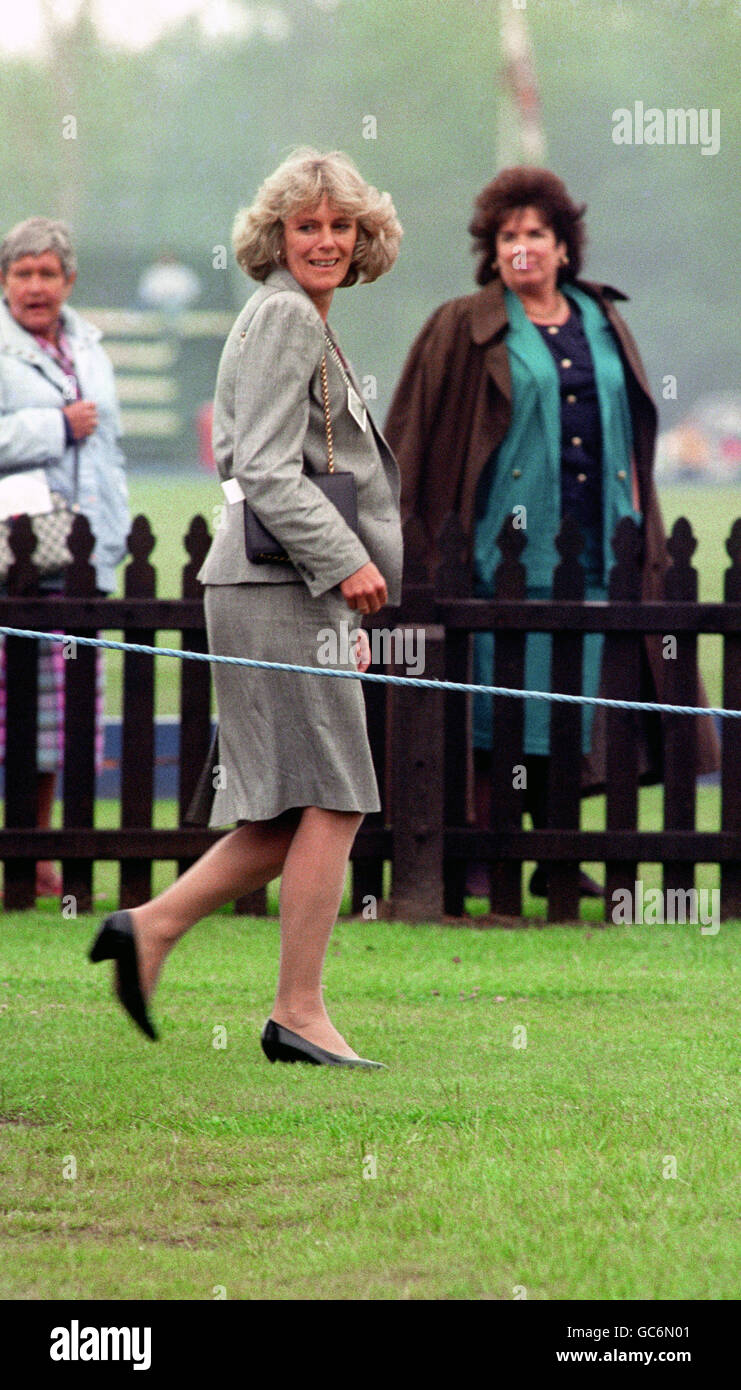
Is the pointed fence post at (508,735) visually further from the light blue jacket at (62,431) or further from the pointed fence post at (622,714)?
the light blue jacket at (62,431)

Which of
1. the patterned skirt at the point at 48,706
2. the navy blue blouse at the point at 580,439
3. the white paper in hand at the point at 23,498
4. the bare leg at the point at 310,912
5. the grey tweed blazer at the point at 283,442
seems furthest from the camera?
the navy blue blouse at the point at 580,439

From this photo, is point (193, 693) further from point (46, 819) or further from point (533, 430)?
Result: point (533, 430)

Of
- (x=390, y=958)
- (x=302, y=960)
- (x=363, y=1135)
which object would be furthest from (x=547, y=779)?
(x=363, y=1135)

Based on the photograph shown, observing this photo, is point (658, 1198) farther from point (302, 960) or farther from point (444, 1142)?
point (302, 960)

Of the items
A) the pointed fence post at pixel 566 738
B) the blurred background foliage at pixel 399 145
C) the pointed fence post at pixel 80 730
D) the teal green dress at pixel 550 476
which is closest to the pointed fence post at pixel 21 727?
the pointed fence post at pixel 80 730

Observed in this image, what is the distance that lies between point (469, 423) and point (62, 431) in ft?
4.42

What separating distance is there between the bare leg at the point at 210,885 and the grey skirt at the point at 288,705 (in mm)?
80

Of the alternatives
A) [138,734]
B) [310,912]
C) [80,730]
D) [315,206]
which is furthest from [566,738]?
[315,206]

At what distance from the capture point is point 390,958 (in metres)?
5.02

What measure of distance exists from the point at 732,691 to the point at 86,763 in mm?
2049

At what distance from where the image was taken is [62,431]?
597cm

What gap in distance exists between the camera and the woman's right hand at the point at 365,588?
3.64 metres

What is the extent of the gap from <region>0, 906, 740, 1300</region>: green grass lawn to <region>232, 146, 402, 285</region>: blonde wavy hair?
5.52 ft

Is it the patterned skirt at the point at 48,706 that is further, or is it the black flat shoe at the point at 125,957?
the patterned skirt at the point at 48,706
